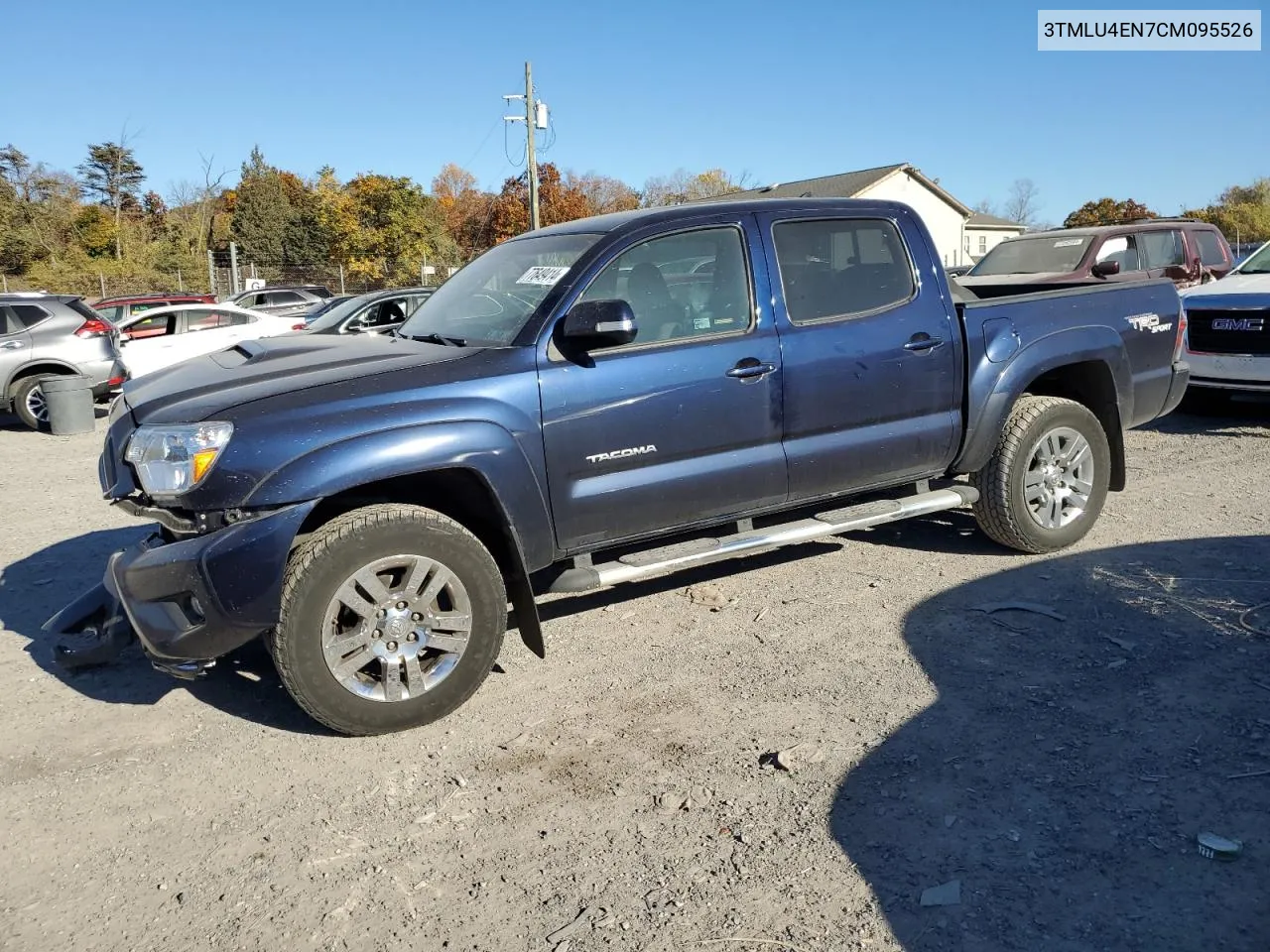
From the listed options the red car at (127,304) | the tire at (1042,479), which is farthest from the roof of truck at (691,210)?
the red car at (127,304)

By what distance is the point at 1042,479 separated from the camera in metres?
5.39

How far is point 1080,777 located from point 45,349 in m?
13.2

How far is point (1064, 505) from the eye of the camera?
18.2 feet

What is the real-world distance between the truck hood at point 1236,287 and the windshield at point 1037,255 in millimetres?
1920

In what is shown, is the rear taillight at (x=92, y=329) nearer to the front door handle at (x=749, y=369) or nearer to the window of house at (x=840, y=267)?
the window of house at (x=840, y=267)

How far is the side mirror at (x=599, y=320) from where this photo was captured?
3924 millimetres

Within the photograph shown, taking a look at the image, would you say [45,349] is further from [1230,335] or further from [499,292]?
[1230,335]

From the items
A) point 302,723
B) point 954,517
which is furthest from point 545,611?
point 954,517

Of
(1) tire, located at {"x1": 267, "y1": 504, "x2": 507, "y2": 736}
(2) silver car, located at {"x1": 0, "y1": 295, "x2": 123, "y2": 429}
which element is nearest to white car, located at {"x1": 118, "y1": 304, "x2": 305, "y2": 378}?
(2) silver car, located at {"x1": 0, "y1": 295, "x2": 123, "y2": 429}

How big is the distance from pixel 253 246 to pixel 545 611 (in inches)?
2089

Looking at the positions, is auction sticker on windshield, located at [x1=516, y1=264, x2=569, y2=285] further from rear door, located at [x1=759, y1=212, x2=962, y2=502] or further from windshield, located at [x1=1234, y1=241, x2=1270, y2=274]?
windshield, located at [x1=1234, y1=241, x2=1270, y2=274]

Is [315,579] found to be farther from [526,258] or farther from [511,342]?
[526,258]

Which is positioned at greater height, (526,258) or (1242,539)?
(526,258)

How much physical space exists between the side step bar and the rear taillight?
11.3 meters
